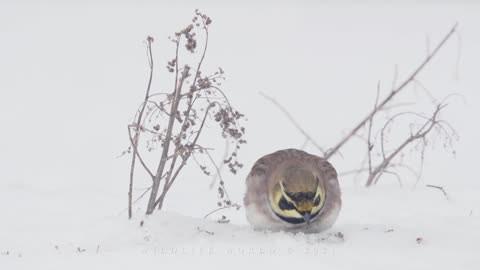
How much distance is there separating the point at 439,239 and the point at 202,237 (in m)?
1.49

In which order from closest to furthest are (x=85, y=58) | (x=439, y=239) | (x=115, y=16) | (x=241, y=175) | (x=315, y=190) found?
(x=315, y=190), (x=439, y=239), (x=241, y=175), (x=85, y=58), (x=115, y=16)

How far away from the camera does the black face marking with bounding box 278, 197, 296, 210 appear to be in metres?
5.02

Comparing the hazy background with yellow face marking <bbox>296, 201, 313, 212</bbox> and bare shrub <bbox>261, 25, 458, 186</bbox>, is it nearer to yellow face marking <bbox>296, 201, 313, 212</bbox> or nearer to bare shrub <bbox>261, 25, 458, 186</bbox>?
bare shrub <bbox>261, 25, 458, 186</bbox>

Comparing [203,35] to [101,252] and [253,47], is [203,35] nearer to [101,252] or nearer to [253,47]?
[253,47]

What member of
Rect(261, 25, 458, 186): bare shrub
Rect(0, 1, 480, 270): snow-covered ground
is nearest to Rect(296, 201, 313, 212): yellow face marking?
Rect(0, 1, 480, 270): snow-covered ground

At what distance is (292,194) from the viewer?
16.2ft

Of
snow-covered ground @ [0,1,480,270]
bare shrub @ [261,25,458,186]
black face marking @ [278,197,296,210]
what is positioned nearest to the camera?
black face marking @ [278,197,296,210]

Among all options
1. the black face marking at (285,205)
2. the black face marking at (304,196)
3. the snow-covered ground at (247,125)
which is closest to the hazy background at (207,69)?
the snow-covered ground at (247,125)

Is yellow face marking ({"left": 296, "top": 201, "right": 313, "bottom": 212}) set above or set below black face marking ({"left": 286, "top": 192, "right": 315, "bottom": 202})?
below

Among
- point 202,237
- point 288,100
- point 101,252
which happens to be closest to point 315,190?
point 202,237

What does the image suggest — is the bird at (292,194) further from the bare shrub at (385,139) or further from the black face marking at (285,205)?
the bare shrub at (385,139)

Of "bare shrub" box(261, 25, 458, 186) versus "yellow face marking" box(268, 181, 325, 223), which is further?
"bare shrub" box(261, 25, 458, 186)

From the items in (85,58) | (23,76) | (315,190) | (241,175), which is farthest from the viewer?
(85,58)

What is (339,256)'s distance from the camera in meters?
4.96
